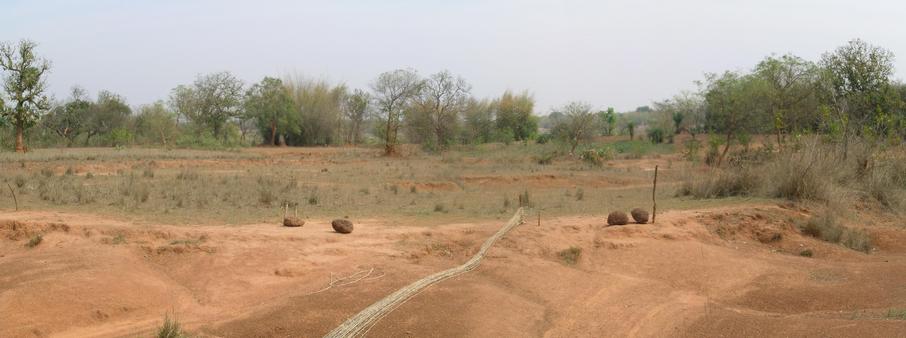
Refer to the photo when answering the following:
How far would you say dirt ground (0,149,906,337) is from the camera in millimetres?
7422

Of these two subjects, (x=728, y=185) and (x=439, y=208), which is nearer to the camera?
(x=439, y=208)

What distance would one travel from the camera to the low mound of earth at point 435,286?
7395 mm

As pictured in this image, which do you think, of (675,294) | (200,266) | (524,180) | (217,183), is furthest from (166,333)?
(524,180)

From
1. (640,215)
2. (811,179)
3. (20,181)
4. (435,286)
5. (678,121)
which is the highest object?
(678,121)

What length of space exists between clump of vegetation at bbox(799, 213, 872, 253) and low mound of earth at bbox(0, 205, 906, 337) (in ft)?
2.58

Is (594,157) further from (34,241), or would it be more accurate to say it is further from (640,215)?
(34,241)

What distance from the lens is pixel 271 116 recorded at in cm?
4644

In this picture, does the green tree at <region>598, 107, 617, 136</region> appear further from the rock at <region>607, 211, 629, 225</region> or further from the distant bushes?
the rock at <region>607, 211, 629, 225</region>

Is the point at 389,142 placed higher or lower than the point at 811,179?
higher

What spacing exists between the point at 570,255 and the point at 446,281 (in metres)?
2.47

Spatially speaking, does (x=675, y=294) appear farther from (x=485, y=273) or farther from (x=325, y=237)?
(x=325, y=237)

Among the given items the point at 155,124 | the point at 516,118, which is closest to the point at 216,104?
the point at 155,124

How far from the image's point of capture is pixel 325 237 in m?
10.2

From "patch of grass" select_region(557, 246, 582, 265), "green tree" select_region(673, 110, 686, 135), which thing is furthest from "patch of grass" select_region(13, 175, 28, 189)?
"green tree" select_region(673, 110, 686, 135)
